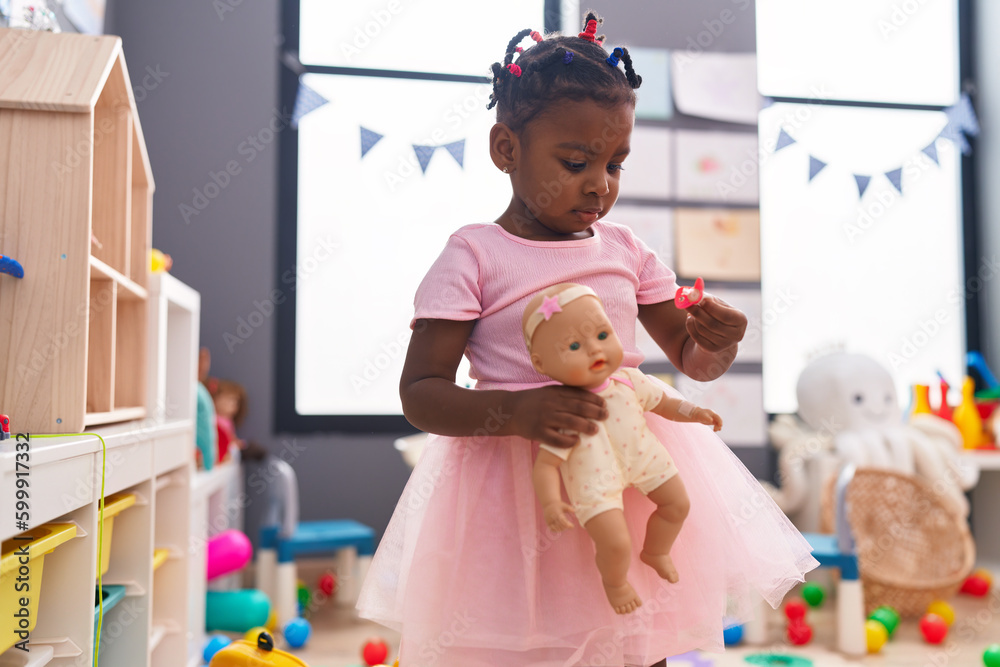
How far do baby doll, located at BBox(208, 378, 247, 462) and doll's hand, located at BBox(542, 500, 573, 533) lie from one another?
2.30 meters

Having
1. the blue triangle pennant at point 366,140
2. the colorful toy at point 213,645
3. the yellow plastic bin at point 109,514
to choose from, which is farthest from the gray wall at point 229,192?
the yellow plastic bin at point 109,514

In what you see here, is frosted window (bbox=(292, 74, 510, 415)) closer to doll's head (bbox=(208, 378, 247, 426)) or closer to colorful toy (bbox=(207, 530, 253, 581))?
doll's head (bbox=(208, 378, 247, 426))

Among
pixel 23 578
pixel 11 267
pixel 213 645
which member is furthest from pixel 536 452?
pixel 213 645

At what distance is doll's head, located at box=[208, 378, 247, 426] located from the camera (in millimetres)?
2965

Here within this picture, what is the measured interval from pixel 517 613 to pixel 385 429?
2.50m

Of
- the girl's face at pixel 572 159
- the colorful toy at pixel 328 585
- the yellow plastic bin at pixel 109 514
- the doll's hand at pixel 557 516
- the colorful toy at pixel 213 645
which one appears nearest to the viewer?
the doll's hand at pixel 557 516

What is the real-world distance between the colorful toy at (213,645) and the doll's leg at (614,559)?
5.80 ft

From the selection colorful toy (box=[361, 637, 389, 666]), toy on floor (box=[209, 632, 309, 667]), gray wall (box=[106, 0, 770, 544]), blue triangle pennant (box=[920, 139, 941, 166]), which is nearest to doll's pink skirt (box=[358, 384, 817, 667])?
toy on floor (box=[209, 632, 309, 667])

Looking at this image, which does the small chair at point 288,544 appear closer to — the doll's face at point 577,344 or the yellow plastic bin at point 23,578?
the yellow plastic bin at point 23,578

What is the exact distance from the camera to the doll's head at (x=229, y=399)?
2.96 meters

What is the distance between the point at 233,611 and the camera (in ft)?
7.74

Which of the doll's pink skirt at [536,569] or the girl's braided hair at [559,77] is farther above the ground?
the girl's braided hair at [559,77]

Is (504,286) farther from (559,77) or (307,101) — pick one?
(307,101)

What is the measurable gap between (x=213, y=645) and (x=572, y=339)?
6.18 ft
